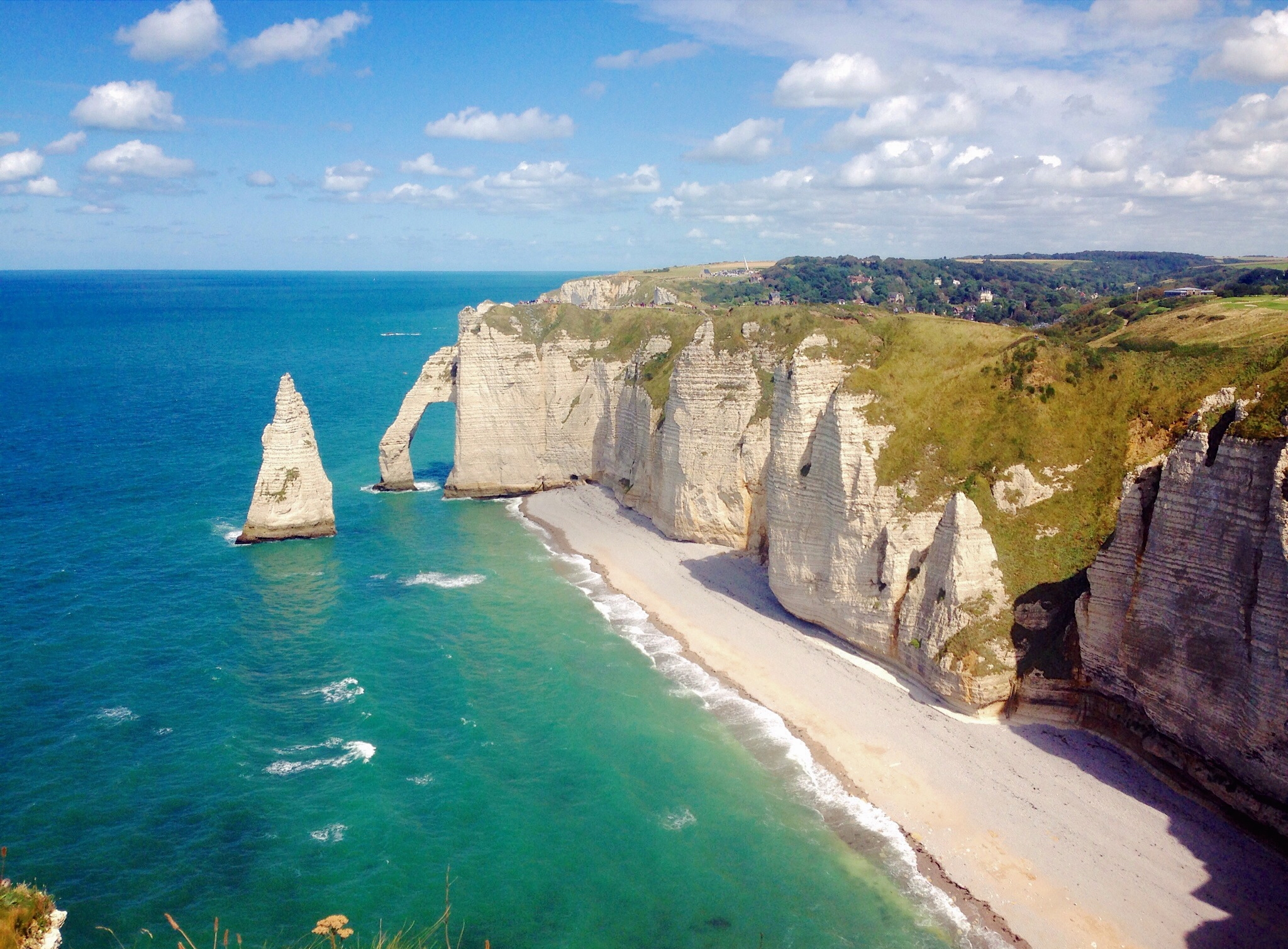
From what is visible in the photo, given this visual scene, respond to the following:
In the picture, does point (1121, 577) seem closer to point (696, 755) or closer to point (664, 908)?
point (696, 755)

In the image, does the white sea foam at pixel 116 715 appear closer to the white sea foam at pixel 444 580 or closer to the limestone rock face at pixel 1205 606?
the white sea foam at pixel 444 580

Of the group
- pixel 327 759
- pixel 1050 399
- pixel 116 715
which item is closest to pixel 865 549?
pixel 1050 399

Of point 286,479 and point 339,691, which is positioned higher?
point 286,479

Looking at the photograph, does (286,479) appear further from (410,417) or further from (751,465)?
(751,465)

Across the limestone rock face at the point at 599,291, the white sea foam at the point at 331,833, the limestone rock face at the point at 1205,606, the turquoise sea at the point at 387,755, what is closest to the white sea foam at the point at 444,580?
the turquoise sea at the point at 387,755

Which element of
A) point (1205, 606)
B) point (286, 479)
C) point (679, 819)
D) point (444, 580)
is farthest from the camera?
point (286, 479)

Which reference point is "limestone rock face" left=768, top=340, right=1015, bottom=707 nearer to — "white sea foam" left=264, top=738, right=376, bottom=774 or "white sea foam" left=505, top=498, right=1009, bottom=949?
"white sea foam" left=505, top=498, right=1009, bottom=949

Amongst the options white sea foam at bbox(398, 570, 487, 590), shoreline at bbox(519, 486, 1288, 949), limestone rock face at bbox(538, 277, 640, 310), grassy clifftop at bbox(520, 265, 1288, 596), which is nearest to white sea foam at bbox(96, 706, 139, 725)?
white sea foam at bbox(398, 570, 487, 590)
